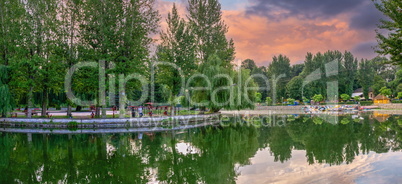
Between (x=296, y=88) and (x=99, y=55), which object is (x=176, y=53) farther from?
(x=296, y=88)

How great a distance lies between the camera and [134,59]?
92.3 feet

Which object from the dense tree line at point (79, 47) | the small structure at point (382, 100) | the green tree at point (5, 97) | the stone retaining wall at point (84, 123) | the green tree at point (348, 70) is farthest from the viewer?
the green tree at point (348, 70)

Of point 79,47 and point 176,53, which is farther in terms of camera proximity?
point 176,53

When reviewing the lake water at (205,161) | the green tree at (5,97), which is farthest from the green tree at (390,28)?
the green tree at (5,97)

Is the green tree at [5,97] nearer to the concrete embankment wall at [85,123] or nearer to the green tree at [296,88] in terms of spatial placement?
the concrete embankment wall at [85,123]

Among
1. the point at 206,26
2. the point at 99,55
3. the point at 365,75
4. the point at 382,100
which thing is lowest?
the point at 382,100

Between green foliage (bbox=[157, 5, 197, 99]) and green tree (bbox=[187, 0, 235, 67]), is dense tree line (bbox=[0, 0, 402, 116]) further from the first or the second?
green tree (bbox=[187, 0, 235, 67])

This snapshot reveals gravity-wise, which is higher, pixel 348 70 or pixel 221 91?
pixel 348 70

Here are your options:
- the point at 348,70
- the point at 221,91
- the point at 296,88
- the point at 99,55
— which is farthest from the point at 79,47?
the point at 348,70

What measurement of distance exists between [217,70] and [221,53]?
30.2ft

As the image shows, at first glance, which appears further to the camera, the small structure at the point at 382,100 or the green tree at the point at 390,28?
the small structure at the point at 382,100

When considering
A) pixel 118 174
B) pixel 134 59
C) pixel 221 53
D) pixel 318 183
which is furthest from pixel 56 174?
pixel 221 53

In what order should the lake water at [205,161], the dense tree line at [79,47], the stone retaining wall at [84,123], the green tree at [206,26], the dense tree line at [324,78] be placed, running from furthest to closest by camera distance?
the dense tree line at [324,78]
the green tree at [206,26]
the dense tree line at [79,47]
the stone retaining wall at [84,123]
the lake water at [205,161]

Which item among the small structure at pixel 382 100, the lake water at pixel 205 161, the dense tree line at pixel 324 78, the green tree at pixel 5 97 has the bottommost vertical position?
the lake water at pixel 205 161
